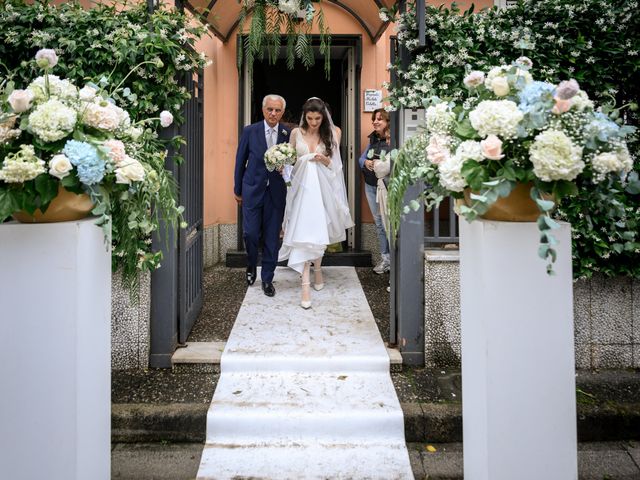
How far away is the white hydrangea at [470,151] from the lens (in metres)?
1.93

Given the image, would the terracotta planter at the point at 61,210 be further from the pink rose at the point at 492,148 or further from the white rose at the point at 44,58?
the pink rose at the point at 492,148

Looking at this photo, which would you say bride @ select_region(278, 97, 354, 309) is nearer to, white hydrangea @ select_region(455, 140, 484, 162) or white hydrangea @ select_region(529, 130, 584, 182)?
white hydrangea @ select_region(455, 140, 484, 162)

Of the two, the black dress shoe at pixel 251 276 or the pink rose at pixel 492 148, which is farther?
the black dress shoe at pixel 251 276

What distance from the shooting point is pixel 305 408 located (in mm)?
3375

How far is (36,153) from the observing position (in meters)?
2.00

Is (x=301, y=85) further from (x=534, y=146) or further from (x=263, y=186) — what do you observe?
(x=534, y=146)

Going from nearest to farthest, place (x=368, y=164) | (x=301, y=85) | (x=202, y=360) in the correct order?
(x=202, y=360), (x=368, y=164), (x=301, y=85)

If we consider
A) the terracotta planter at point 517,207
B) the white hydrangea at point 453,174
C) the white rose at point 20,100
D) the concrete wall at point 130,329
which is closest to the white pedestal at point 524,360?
the terracotta planter at point 517,207

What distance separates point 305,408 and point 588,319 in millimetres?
2393

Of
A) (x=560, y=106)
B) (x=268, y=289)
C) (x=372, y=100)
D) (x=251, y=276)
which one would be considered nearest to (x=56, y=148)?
(x=560, y=106)

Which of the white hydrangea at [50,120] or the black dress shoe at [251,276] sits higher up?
the white hydrangea at [50,120]

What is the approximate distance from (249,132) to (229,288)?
5.92 feet

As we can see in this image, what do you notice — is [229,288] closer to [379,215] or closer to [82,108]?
[379,215]

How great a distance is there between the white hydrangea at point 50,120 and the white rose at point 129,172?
0.80 feet
